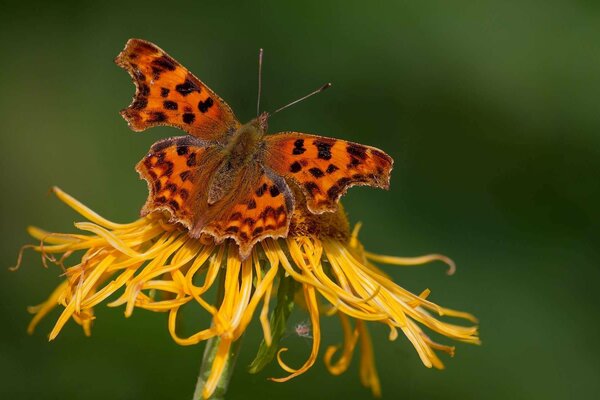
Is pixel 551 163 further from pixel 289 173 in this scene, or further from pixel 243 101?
pixel 289 173

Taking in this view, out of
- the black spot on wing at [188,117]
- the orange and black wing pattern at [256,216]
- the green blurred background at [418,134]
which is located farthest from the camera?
the green blurred background at [418,134]

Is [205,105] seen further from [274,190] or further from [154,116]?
[274,190]

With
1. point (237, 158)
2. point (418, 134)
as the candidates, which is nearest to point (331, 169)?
point (237, 158)

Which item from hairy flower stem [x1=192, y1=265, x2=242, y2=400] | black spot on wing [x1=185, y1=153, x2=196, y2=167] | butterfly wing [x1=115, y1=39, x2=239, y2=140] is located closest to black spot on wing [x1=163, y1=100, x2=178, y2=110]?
butterfly wing [x1=115, y1=39, x2=239, y2=140]

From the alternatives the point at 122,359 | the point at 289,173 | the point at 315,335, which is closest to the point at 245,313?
the point at 315,335

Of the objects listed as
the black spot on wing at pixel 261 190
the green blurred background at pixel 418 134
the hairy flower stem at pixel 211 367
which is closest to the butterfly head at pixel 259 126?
the black spot on wing at pixel 261 190

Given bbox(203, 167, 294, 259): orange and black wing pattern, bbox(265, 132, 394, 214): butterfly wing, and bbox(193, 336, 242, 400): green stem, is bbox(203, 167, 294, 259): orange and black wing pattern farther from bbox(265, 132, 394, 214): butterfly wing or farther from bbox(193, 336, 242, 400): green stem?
bbox(193, 336, 242, 400): green stem

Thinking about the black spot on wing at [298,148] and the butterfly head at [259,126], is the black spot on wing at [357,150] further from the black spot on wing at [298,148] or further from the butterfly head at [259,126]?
the butterfly head at [259,126]

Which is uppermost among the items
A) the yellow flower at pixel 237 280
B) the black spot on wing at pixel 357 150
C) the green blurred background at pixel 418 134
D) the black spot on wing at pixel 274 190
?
the green blurred background at pixel 418 134
